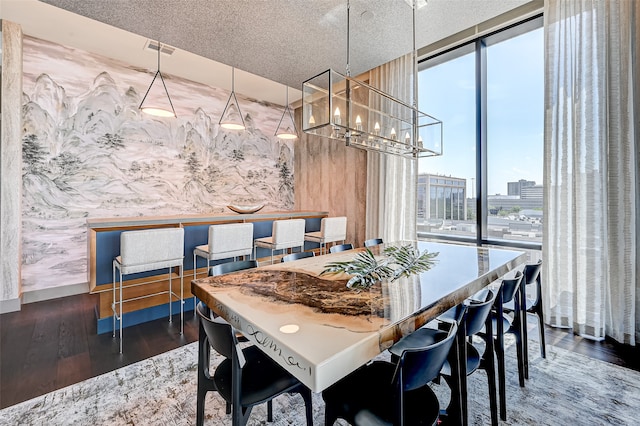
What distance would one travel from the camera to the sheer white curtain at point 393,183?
13.4 feet

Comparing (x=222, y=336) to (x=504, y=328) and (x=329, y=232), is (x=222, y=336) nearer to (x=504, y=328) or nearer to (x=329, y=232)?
(x=504, y=328)

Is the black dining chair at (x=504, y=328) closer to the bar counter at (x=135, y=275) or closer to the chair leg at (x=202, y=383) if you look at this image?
the chair leg at (x=202, y=383)

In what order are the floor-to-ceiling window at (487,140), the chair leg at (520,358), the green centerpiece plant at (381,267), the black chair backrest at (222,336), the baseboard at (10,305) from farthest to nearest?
the floor-to-ceiling window at (487,140)
the baseboard at (10,305)
the chair leg at (520,358)
the green centerpiece plant at (381,267)
the black chair backrest at (222,336)

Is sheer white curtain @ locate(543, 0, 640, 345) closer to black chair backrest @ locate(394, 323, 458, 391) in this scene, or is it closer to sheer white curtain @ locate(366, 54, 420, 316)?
sheer white curtain @ locate(366, 54, 420, 316)

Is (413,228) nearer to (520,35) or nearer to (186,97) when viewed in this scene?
(520,35)

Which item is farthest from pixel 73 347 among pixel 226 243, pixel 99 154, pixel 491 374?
pixel 491 374

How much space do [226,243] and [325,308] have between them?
84.7 inches

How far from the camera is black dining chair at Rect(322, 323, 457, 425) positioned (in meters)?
0.94

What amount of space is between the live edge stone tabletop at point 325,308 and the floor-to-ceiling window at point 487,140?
1.71 meters

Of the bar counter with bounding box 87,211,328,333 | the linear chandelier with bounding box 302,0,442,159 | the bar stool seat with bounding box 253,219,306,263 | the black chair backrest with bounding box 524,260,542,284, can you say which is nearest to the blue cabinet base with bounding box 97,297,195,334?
the bar counter with bounding box 87,211,328,333

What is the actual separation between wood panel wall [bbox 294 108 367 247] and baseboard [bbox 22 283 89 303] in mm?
3911

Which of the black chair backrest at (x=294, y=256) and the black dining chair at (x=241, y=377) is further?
the black chair backrest at (x=294, y=256)

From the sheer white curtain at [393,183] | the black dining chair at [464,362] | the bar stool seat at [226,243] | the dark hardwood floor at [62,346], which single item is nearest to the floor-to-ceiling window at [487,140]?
the sheer white curtain at [393,183]

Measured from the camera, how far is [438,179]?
13.7 ft
